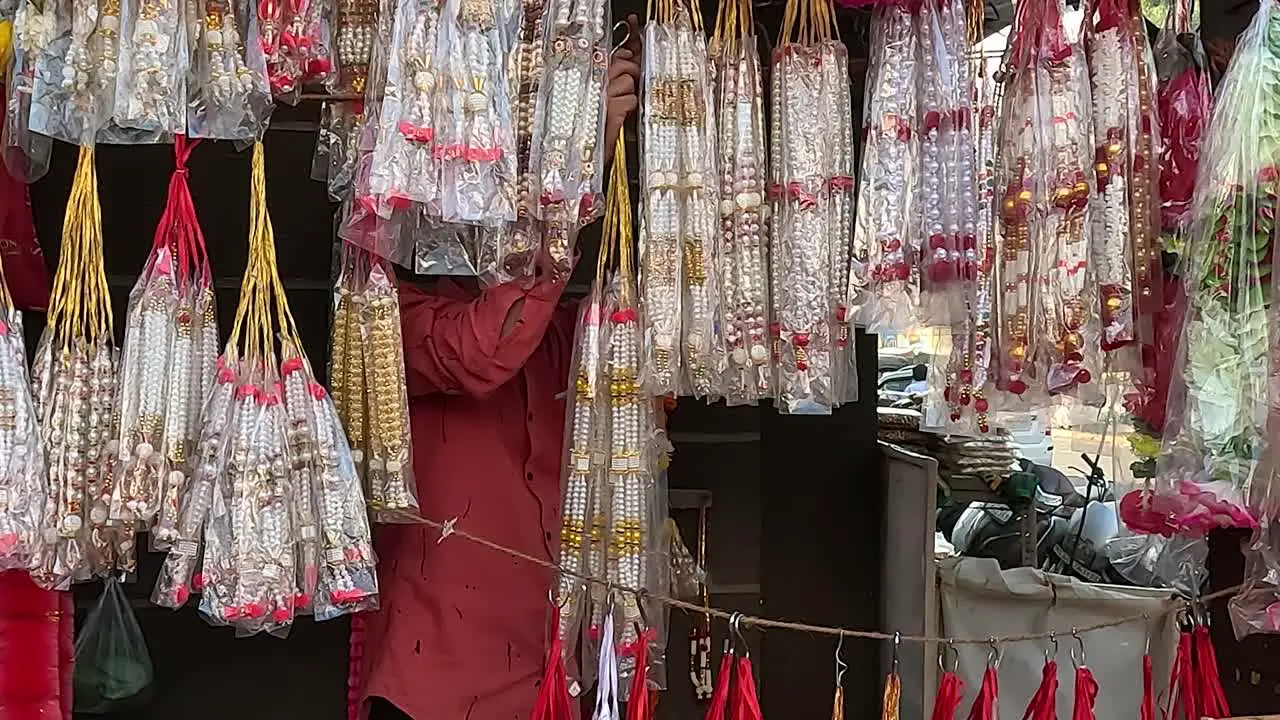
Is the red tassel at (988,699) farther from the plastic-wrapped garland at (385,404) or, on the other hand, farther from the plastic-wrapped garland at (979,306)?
the plastic-wrapped garland at (385,404)

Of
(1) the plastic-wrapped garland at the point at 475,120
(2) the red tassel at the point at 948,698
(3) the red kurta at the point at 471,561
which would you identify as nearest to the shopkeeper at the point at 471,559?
(3) the red kurta at the point at 471,561

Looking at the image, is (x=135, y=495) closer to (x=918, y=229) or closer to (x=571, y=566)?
(x=571, y=566)

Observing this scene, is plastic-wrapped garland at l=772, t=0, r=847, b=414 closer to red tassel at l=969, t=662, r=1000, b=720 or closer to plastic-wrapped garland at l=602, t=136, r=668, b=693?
plastic-wrapped garland at l=602, t=136, r=668, b=693

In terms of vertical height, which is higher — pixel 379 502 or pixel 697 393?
pixel 697 393

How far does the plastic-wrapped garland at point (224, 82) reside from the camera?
5.40 feet

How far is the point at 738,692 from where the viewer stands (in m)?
1.76

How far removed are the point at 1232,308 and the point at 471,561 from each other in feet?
3.92

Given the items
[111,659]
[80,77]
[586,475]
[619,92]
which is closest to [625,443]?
[586,475]

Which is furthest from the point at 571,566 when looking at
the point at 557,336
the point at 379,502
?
the point at 557,336

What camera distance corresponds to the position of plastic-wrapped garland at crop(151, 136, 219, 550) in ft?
5.45

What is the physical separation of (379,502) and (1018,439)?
4.62ft

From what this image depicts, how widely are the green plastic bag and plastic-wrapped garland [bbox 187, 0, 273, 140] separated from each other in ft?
3.48

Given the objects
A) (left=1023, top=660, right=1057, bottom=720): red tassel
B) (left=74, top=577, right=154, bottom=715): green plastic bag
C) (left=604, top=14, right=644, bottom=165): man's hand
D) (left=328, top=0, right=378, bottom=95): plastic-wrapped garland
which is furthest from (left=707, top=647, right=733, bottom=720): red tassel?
(left=74, top=577, right=154, bottom=715): green plastic bag

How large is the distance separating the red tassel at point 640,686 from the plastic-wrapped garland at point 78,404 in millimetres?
708
